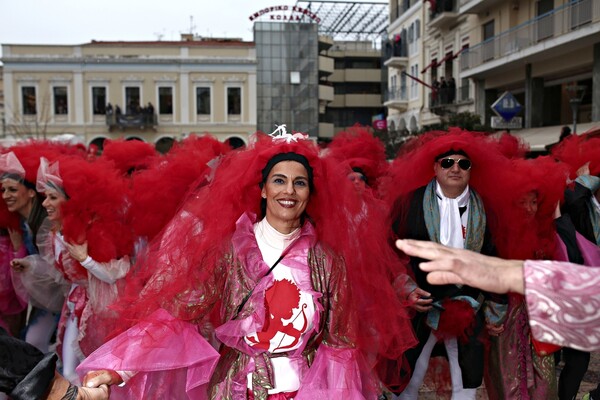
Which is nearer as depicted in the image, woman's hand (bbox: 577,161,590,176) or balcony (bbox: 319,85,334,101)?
woman's hand (bbox: 577,161,590,176)

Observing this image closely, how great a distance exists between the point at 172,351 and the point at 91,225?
1972 mm

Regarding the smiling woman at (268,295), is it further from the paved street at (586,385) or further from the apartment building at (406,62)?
the apartment building at (406,62)

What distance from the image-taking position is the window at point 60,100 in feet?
138

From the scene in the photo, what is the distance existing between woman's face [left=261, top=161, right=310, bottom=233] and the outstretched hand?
4.48 ft

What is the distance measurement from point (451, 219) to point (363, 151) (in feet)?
8.51

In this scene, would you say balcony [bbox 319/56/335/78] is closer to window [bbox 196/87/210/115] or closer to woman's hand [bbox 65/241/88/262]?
window [bbox 196/87/210/115]

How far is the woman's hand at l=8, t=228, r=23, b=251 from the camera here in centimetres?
498

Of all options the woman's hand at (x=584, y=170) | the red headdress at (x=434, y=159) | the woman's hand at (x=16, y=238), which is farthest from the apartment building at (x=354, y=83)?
the red headdress at (x=434, y=159)

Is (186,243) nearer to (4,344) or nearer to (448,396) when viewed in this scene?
(4,344)

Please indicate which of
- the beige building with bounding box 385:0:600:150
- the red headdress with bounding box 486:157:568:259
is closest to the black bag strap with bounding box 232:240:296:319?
the red headdress with bounding box 486:157:568:259

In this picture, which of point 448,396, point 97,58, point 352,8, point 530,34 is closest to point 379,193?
point 448,396

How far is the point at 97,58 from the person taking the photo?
41.8 meters

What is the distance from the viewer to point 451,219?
12.6ft

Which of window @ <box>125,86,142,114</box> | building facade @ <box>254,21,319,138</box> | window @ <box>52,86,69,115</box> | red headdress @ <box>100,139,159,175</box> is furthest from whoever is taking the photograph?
building facade @ <box>254,21,319,138</box>
